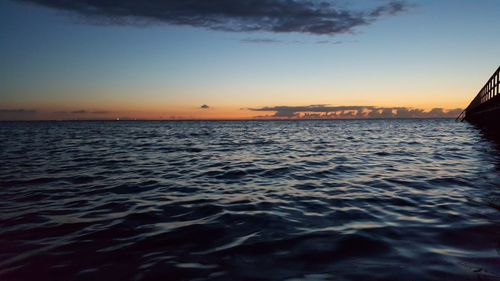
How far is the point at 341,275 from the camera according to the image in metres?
3.25

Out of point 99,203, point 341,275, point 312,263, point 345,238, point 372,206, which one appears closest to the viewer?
point 341,275

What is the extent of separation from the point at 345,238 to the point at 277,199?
2434 mm

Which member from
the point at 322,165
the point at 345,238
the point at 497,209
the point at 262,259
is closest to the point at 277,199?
the point at 345,238

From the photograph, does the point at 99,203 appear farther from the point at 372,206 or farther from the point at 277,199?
the point at 372,206

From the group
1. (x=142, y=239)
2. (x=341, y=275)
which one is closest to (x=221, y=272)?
(x=341, y=275)

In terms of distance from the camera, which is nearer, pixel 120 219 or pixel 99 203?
pixel 120 219

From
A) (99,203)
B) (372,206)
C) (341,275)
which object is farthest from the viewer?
(99,203)

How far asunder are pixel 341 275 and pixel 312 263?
0.38m

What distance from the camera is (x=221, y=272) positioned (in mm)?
3385

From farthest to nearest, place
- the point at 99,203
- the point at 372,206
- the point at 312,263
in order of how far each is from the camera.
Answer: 1. the point at 99,203
2. the point at 372,206
3. the point at 312,263

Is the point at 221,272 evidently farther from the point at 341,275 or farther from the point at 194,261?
the point at 341,275

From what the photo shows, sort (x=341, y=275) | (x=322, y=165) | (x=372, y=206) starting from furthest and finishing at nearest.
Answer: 1. (x=322, y=165)
2. (x=372, y=206)
3. (x=341, y=275)

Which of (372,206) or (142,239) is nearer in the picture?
(142,239)

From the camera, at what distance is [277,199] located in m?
6.62
